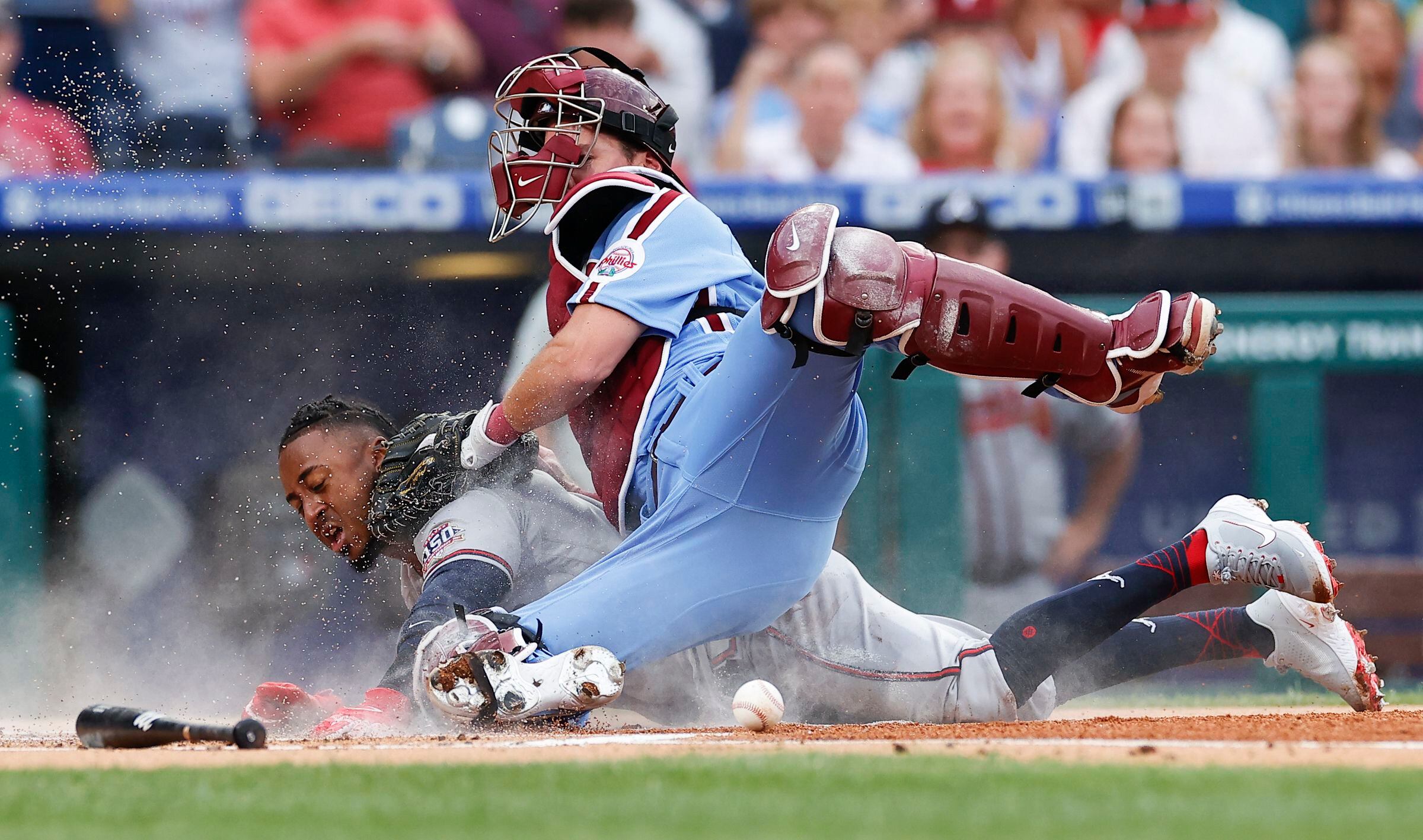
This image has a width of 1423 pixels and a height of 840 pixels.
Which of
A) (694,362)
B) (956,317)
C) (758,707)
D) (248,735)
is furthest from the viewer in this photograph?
(694,362)

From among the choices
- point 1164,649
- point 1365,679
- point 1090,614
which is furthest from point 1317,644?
point 1090,614

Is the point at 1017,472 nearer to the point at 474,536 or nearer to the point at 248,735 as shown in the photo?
the point at 474,536

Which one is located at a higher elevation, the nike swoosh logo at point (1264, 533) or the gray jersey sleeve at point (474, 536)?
the gray jersey sleeve at point (474, 536)

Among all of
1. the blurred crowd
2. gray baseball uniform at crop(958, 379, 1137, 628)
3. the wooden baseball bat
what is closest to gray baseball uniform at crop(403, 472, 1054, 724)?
the wooden baseball bat

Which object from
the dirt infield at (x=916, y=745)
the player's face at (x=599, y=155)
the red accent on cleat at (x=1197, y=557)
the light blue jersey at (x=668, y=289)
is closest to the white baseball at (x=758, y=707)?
the dirt infield at (x=916, y=745)

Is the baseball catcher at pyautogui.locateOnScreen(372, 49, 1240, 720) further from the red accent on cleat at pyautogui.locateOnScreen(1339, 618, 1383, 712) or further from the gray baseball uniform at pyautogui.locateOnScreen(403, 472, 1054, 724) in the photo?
the red accent on cleat at pyautogui.locateOnScreen(1339, 618, 1383, 712)

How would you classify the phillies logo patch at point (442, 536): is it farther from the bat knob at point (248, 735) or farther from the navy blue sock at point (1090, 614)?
the navy blue sock at point (1090, 614)
